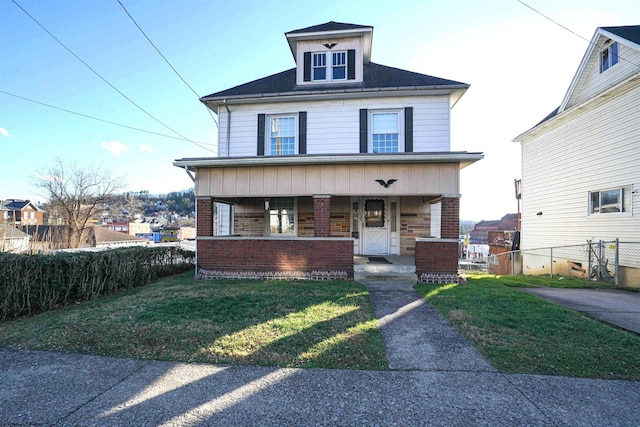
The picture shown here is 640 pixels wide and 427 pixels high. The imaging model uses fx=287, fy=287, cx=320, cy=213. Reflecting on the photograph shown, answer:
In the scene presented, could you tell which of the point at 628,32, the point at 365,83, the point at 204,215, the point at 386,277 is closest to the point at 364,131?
the point at 365,83

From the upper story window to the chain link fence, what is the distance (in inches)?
253

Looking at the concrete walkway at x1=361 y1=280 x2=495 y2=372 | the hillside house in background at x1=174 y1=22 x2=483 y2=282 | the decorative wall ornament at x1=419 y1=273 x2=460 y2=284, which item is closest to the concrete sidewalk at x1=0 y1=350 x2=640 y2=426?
the concrete walkway at x1=361 y1=280 x2=495 y2=372

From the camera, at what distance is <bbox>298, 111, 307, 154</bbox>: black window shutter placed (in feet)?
34.4

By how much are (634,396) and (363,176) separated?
19.6ft

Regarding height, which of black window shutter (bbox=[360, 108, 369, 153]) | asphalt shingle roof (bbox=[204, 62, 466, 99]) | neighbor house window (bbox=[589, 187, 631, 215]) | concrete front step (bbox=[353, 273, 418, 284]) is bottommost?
concrete front step (bbox=[353, 273, 418, 284])

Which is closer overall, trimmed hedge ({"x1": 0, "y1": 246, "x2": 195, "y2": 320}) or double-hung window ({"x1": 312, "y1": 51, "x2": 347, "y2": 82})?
trimmed hedge ({"x1": 0, "y1": 246, "x2": 195, "y2": 320})

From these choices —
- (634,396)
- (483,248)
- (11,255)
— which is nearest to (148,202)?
(483,248)

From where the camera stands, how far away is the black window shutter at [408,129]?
9.95 meters

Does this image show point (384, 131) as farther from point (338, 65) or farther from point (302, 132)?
point (338, 65)

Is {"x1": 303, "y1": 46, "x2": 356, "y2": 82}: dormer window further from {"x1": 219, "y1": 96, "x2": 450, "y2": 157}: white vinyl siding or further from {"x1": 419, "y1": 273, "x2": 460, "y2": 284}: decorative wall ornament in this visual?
{"x1": 419, "y1": 273, "x2": 460, "y2": 284}: decorative wall ornament

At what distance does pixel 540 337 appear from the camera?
13.1 feet

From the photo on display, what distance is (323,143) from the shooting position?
10.5 meters

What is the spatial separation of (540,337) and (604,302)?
12.4 feet

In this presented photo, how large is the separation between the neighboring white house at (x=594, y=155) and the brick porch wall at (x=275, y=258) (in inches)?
359
